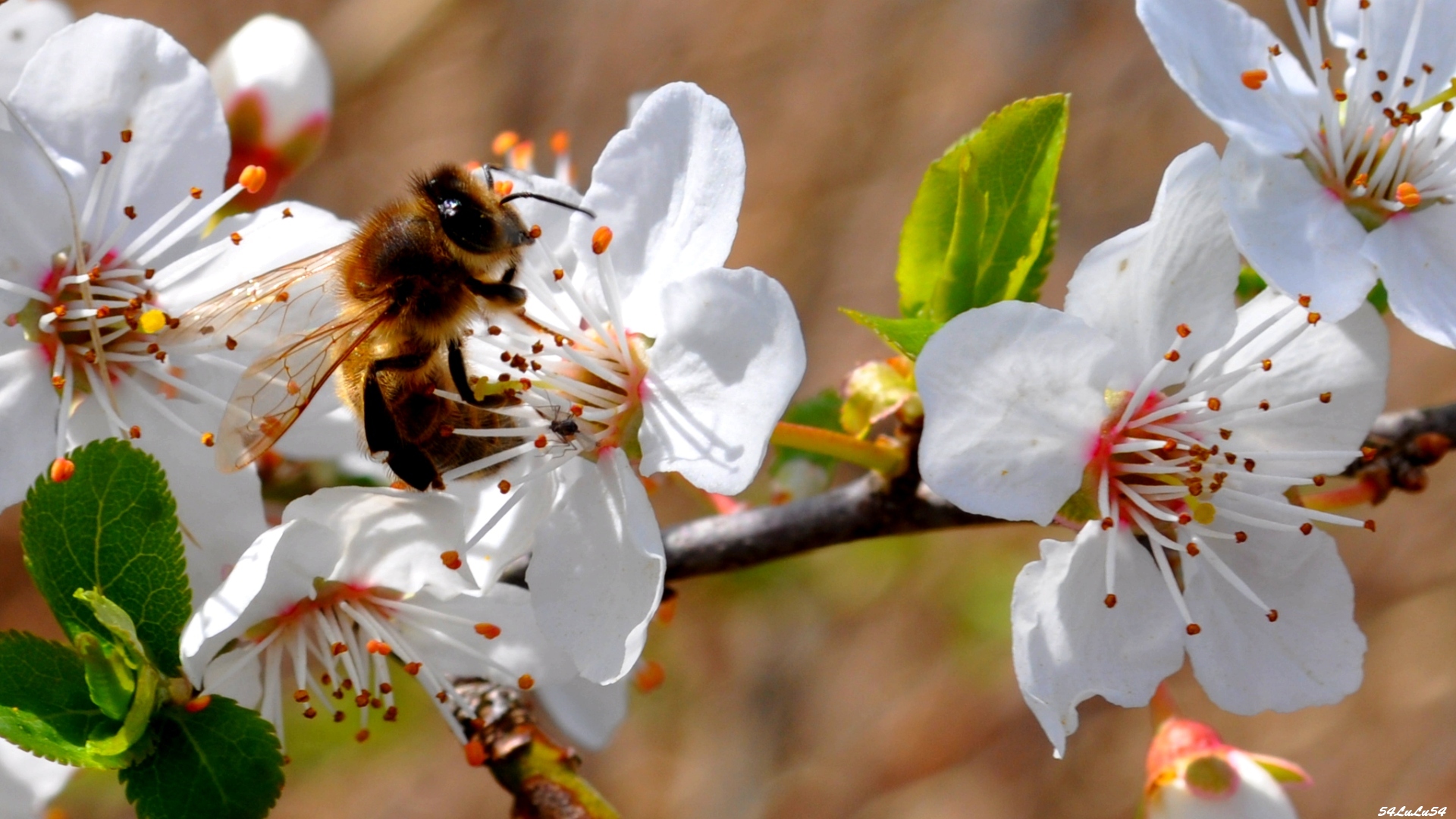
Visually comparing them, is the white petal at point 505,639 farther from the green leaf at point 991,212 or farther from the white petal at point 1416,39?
the white petal at point 1416,39

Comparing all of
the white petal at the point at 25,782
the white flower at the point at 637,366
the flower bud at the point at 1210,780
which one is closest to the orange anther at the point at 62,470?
the white flower at the point at 637,366

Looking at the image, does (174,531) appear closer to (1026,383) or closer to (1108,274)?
(1026,383)

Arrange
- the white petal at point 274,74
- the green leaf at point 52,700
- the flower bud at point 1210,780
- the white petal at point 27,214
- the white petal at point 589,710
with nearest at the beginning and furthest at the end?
the green leaf at point 52,700 → the white petal at point 27,214 → the flower bud at point 1210,780 → the white petal at point 589,710 → the white petal at point 274,74

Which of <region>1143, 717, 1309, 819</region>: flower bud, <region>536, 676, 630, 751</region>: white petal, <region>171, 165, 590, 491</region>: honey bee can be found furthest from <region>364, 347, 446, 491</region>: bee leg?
<region>1143, 717, 1309, 819</region>: flower bud

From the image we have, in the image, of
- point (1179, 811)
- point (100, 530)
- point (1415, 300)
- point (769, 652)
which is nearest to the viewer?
point (100, 530)

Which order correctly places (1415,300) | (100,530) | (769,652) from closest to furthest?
(100,530) → (1415,300) → (769,652)

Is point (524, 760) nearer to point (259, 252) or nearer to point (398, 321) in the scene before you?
point (398, 321)

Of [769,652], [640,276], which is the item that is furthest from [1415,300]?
[769,652]
